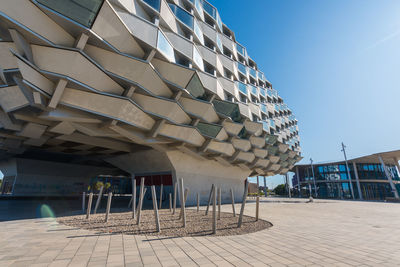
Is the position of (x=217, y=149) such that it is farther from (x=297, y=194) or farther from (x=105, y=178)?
(x=297, y=194)

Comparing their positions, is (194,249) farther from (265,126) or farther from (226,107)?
(265,126)

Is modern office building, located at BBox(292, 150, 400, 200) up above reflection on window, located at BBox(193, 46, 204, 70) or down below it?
below

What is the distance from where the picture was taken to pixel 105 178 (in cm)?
5641

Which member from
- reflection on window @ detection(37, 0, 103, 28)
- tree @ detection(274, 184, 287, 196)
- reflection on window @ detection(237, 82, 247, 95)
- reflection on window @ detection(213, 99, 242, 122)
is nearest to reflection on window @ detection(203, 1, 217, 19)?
reflection on window @ detection(237, 82, 247, 95)

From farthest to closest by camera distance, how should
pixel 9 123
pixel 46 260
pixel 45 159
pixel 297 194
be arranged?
pixel 297 194, pixel 45 159, pixel 9 123, pixel 46 260

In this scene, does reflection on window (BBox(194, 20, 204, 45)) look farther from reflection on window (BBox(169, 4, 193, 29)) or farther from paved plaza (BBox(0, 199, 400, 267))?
paved plaza (BBox(0, 199, 400, 267))

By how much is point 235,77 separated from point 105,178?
161 ft

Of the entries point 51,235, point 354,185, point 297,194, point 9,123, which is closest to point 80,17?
point 51,235

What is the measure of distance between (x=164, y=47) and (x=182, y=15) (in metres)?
6.46

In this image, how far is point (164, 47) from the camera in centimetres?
1321

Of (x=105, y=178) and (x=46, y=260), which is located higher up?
(x=105, y=178)

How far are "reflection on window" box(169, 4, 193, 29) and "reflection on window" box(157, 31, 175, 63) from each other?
5.09 m

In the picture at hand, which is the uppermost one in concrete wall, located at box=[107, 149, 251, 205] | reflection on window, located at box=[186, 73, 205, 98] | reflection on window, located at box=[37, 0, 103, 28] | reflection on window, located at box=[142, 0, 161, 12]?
reflection on window, located at box=[142, 0, 161, 12]

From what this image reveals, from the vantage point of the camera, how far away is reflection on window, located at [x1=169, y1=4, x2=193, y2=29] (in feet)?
55.5
